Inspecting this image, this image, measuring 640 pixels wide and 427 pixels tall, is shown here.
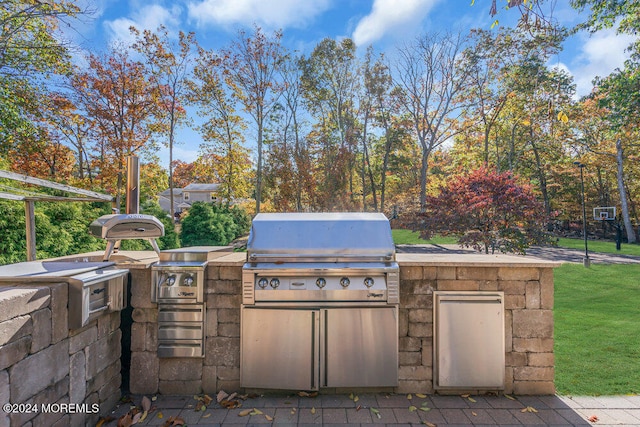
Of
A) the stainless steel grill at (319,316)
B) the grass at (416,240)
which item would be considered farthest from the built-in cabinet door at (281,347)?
the grass at (416,240)

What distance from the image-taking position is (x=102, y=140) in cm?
1219

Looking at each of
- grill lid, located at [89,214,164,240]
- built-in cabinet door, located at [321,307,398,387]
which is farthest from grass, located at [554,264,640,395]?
grill lid, located at [89,214,164,240]

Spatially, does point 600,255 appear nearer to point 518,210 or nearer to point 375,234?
point 518,210

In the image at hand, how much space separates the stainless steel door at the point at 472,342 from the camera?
240 centimetres

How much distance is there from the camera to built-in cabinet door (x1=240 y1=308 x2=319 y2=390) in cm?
233

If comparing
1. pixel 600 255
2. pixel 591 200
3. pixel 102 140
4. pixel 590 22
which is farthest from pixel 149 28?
pixel 591 200

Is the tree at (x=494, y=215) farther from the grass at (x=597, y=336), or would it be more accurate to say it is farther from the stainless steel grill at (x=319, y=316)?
the stainless steel grill at (x=319, y=316)

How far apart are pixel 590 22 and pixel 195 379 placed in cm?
1090

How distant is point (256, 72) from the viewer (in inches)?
597

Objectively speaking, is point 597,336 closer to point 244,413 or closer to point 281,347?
point 281,347

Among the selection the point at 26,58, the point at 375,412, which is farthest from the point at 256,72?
the point at 375,412

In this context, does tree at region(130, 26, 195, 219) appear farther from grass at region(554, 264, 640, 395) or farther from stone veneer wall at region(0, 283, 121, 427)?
grass at region(554, 264, 640, 395)

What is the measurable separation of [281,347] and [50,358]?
1.33m

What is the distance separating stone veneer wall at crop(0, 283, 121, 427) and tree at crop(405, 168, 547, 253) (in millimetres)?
6826
